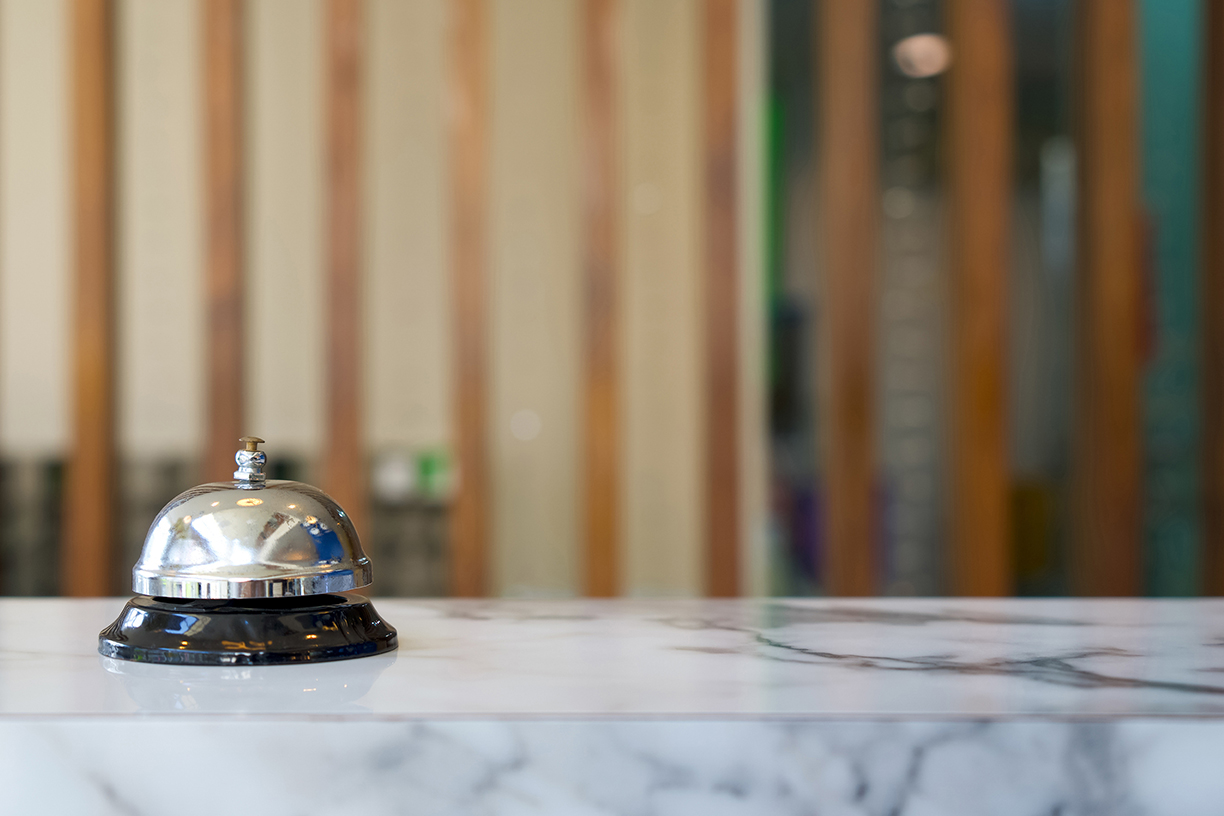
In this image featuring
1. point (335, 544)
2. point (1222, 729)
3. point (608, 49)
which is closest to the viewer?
point (1222, 729)

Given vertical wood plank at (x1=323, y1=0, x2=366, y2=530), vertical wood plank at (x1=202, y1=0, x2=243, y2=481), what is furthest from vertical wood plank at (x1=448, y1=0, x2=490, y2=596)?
vertical wood plank at (x1=202, y1=0, x2=243, y2=481)

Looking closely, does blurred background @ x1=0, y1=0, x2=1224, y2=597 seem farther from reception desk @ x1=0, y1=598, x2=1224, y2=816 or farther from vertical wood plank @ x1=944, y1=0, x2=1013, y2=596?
reception desk @ x1=0, y1=598, x2=1224, y2=816

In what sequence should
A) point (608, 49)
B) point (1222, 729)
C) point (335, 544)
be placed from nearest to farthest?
point (1222, 729) < point (335, 544) < point (608, 49)

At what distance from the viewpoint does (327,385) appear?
2.38 metres

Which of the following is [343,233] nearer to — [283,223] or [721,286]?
[283,223]

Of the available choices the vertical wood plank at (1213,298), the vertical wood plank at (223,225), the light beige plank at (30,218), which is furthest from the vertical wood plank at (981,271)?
the light beige plank at (30,218)

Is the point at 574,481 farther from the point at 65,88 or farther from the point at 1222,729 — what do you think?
the point at 1222,729

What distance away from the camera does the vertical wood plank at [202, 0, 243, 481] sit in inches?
93.2

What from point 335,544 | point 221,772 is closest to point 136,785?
point 221,772

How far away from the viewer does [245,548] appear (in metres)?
0.60

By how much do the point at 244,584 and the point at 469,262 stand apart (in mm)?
1818

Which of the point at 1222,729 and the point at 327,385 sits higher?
the point at 327,385

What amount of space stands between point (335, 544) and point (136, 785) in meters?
0.18

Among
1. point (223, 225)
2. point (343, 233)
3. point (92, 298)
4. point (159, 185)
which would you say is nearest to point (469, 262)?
point (343, 233)
